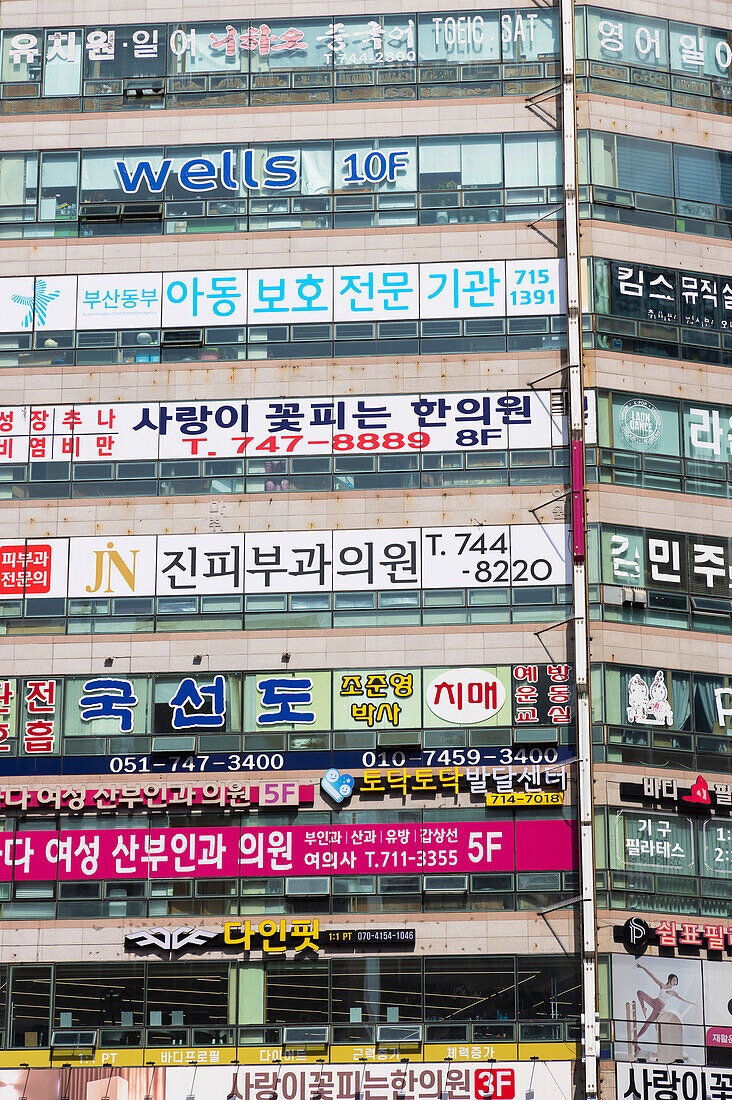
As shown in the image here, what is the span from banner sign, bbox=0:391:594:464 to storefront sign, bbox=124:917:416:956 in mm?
15465

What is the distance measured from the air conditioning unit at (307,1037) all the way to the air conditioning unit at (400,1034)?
1.67 metres

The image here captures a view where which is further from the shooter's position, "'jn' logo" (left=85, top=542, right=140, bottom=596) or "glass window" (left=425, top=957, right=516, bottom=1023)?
"'jn' logo" (left=85, top=542, right=140, bottom=596)

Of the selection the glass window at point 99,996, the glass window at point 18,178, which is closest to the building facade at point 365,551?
the glass window at point 99,996

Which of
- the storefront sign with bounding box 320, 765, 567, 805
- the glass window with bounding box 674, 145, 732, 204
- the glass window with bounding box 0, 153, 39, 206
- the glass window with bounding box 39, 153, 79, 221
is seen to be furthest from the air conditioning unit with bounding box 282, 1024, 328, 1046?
the glass window with bounding box 674, 145, 732, 204

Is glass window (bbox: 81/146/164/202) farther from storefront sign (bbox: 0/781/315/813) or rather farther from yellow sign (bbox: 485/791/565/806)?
yellow sign (bbox: 485/791/565/806)

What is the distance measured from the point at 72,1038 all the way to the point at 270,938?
6862 mm

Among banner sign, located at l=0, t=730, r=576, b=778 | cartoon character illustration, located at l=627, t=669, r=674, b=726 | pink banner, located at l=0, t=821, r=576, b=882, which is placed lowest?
pink banner, located at l=0, t=821, r=576, b=882

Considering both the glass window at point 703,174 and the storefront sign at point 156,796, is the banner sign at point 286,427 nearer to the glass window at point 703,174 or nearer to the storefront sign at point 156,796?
the glass window at point 703,174

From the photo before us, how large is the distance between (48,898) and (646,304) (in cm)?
2785

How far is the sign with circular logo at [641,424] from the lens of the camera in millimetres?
54938

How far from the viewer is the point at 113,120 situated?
5872cm

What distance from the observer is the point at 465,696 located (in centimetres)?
5288

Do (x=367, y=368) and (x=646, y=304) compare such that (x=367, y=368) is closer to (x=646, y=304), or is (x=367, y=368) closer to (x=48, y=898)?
(x=646, y=304)

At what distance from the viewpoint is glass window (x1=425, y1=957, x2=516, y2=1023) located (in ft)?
165
